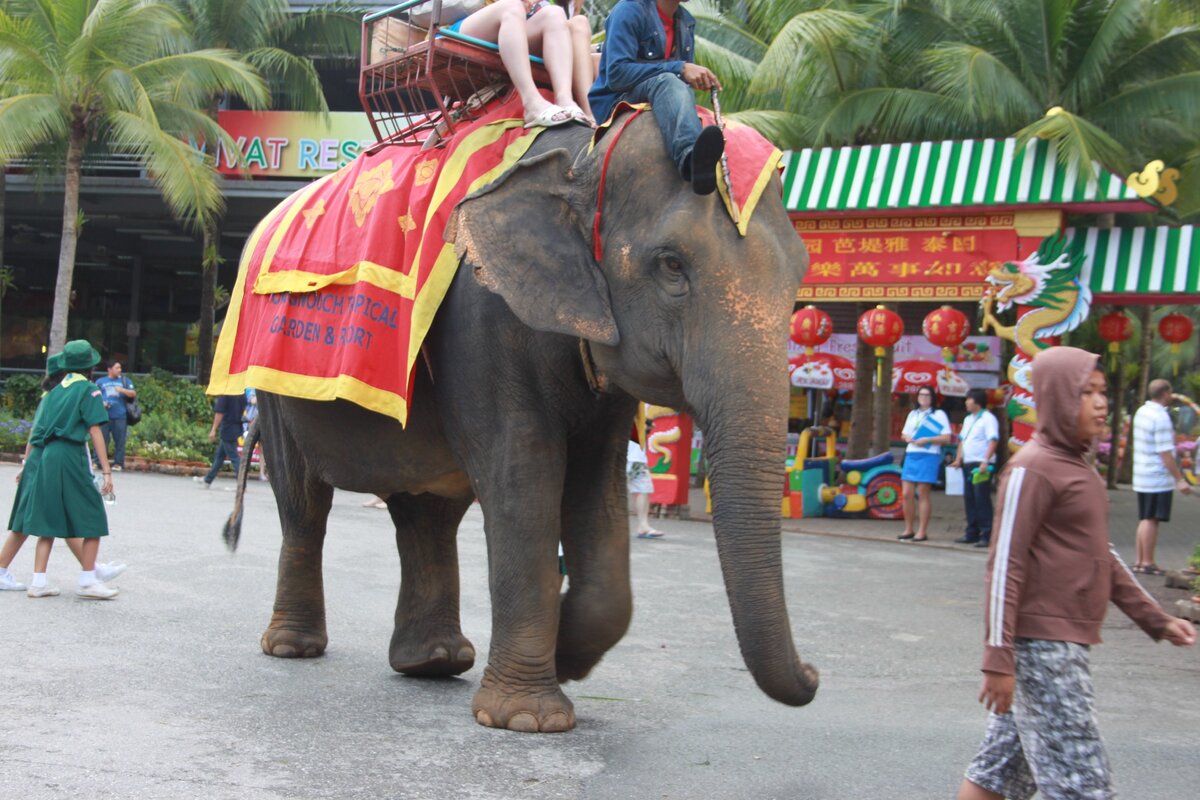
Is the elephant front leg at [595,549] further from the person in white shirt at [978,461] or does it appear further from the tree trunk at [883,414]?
the tree trunk at [883,414]

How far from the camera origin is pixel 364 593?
8.79 m

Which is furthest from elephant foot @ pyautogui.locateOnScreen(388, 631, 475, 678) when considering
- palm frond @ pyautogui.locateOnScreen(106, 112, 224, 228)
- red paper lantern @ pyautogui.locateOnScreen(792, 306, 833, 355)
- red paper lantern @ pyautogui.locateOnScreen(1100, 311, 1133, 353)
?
palm frond @ pyautogui.locateOnScreen(106, 112, 224, 228)

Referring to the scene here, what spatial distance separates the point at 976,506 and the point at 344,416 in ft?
34.0

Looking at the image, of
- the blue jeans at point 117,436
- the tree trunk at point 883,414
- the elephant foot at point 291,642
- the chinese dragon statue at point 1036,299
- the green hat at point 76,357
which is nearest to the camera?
the elephant foot at point 291,642

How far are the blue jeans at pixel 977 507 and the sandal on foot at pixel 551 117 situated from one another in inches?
405

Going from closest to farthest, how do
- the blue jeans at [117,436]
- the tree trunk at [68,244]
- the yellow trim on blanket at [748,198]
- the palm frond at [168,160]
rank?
the yellow trim on blanket at [748,198] → the blue jeans at [117,436] → the palm frond at [168,160] → the tree trunk at [68,244]

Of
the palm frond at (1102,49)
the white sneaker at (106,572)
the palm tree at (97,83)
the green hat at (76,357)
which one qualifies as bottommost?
the white sneaker at (106,572)

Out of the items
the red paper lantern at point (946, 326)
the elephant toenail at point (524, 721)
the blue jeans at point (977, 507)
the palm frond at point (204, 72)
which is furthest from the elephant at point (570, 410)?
the palm frond at point (204, 72)

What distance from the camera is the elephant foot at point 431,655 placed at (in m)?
5.98

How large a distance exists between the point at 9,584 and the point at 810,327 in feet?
33.9

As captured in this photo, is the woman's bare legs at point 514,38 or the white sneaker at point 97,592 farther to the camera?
the white sneaker at point 97,592

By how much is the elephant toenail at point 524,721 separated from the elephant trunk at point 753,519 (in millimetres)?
1200

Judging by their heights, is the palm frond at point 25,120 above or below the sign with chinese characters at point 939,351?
above

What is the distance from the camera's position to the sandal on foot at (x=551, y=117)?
517 centimetres
